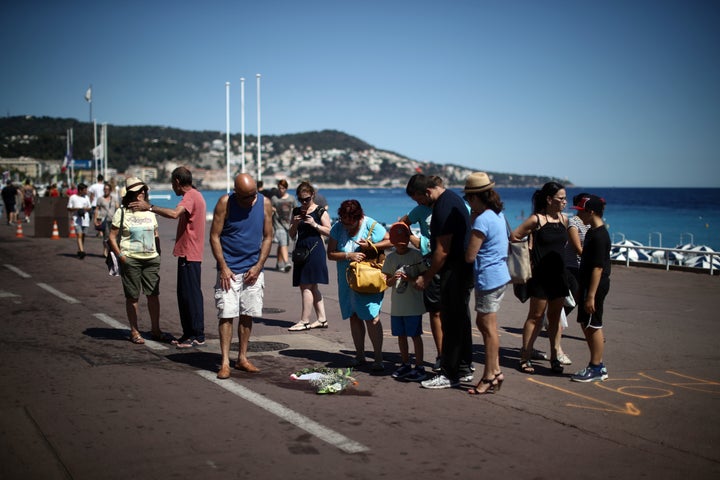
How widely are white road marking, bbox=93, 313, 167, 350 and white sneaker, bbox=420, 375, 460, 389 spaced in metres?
3.31

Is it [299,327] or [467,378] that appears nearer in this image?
[467,378]

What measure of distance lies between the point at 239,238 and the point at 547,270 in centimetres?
310

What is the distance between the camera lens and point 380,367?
700 cm

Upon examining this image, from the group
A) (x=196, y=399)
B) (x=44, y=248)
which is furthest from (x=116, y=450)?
(x=44, y=248)

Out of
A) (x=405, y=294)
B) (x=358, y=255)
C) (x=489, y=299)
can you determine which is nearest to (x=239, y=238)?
(x=358, y=255)

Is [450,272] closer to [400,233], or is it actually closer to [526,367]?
[400,233]

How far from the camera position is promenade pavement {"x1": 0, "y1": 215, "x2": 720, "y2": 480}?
14.7ft

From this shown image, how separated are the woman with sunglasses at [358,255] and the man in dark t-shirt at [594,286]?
1.89 m

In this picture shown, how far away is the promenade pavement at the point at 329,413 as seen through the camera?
4.48 meters

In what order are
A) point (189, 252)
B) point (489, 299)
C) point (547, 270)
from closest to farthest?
1. point (489, 299)
2. point (547, 270)
3. point (189, 252)

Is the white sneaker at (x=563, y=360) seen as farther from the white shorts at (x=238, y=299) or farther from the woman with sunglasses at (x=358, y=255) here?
the white shorts at (x=238, y=299)

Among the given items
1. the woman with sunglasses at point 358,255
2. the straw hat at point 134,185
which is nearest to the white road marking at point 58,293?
the straw hat at point 134,185

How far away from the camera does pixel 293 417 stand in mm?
5469

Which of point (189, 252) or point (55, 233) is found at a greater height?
point (189, 252)
